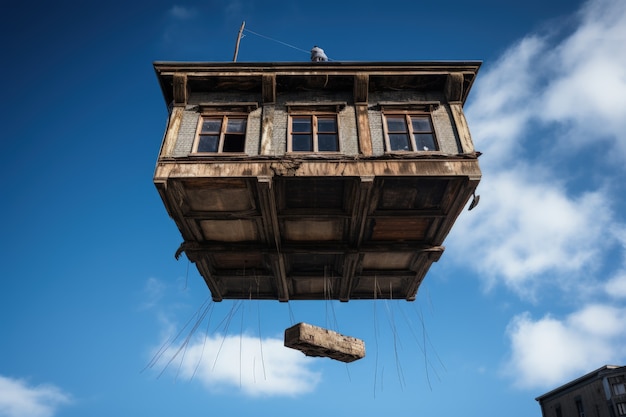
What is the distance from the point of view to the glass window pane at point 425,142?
10992 millimetres

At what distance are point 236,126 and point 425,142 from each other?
510cm

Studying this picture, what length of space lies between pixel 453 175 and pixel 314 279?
6017mm

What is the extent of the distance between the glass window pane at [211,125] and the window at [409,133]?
4540 mm

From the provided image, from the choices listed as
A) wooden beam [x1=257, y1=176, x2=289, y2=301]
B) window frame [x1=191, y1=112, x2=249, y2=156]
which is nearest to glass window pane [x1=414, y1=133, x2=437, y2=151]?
wooden beam [x1=257, y1=176, x2=289, y2=301]

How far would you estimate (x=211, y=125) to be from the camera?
11.6m

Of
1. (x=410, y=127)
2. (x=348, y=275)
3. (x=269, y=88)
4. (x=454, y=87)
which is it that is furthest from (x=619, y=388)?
(x=269, y=88)

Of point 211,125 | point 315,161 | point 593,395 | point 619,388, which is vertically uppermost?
point 211,125

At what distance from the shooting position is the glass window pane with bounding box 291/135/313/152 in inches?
435

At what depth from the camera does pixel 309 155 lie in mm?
10625

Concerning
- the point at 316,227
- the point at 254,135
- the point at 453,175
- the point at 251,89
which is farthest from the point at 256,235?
the point at 453,175

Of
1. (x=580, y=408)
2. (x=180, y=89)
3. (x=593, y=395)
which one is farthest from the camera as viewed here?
(x=580, y=408)

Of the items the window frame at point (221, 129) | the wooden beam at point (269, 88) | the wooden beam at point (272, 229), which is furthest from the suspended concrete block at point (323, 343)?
the wooden beam at point (269, 88)

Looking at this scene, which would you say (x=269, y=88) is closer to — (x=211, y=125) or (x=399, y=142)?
(x=211, y=125)

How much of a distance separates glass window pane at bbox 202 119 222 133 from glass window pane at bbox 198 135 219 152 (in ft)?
0.83
